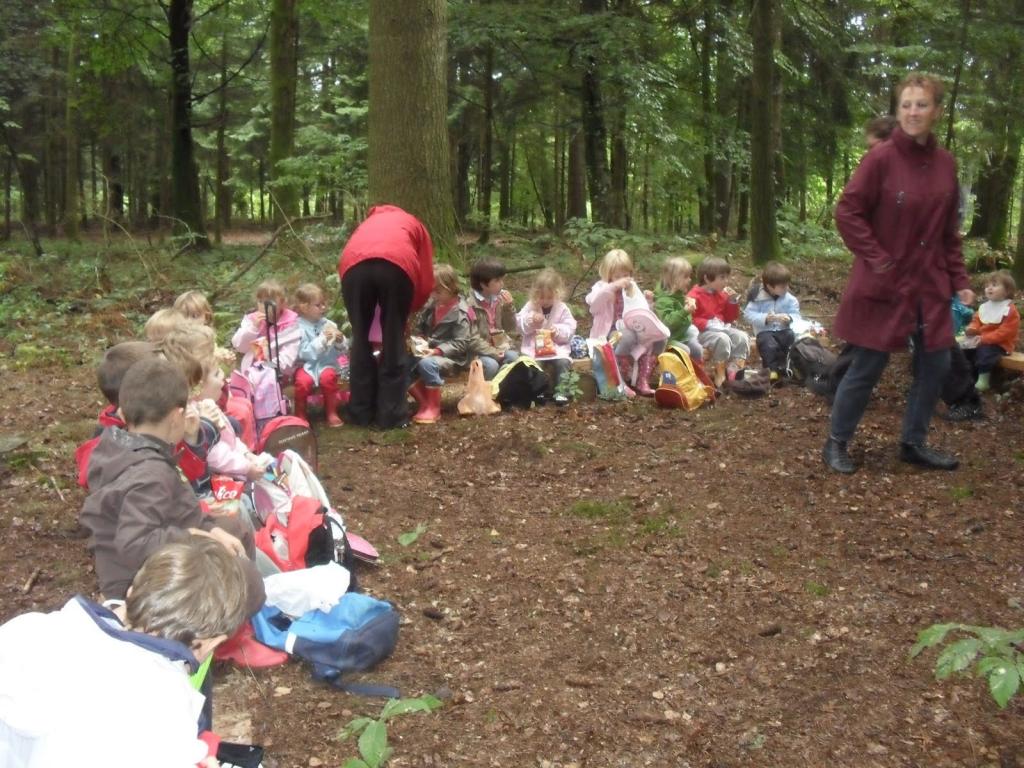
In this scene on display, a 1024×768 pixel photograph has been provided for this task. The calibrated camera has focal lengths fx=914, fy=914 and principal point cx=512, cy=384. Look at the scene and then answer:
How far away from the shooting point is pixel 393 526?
15.8ft

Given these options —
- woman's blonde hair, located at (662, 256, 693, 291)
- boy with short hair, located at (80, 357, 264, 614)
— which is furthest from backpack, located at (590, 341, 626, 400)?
boy with short hair, located at (80, 357, 264, 614)

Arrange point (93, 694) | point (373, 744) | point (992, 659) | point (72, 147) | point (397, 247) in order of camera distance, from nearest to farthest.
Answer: point (93, 694) < point (992, 659) < point (373, 744) < point (397, 247) < point (72, 147)

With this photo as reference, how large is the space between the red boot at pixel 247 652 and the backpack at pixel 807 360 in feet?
15.1

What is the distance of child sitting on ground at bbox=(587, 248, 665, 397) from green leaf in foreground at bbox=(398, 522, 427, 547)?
A: 2.71 meters

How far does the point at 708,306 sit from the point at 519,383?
2.00 metres

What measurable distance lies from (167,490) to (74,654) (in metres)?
1.32

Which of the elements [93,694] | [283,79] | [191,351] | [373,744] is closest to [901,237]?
[191,351]

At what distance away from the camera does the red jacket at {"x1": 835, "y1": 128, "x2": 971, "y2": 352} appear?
4.76 m

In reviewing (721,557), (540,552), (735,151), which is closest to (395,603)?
(540,552)

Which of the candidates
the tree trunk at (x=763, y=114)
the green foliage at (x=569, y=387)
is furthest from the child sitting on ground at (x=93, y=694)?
the tree trunk at (x=763, y=114)

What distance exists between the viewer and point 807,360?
697cm

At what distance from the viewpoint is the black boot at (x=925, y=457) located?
5.12m

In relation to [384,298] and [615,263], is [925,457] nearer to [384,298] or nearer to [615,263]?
[615,263]

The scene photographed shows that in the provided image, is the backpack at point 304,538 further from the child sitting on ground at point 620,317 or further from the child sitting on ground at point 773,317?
the child sitting on ground at point 773,317
